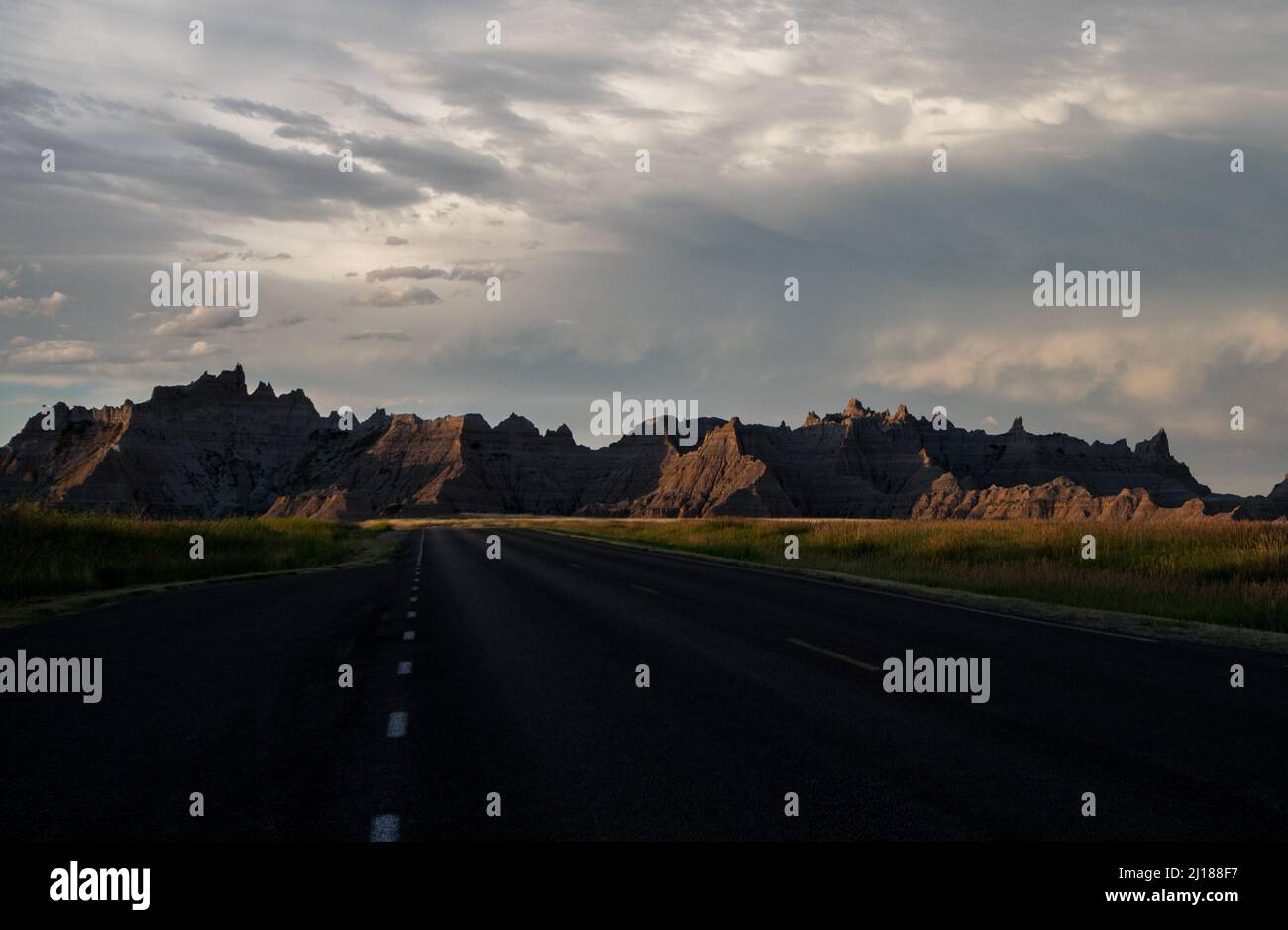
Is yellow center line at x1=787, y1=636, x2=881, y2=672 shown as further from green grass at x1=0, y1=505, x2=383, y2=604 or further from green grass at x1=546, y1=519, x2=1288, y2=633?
green grass at x1=0, y1=505, x2=383, y2=604

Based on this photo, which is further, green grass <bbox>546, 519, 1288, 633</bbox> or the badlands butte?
the badlands butte

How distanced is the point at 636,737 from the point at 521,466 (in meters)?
177

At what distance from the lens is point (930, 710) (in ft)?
29.8

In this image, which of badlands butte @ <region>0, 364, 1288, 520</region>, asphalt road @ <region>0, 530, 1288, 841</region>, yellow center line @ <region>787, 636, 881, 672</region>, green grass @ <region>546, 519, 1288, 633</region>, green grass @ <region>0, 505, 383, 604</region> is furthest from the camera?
badlands butte @ <region>0, 364, 1288, 520</region>

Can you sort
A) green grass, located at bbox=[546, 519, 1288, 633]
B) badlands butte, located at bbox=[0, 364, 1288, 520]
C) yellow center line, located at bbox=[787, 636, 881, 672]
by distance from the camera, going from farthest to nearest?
badlands butte, located at bbox=[0, 364, 1288, 520] < green grass, located at bbox=[546, 519, 1288, 633] < yellow center line, located at bbox=[787, 636, 881, 672]

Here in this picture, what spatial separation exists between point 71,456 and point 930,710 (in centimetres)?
18608

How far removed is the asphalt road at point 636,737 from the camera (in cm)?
598

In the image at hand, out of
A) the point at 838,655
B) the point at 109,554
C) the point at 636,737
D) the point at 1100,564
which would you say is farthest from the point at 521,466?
the point at 636,737

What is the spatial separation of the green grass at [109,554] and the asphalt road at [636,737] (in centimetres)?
793

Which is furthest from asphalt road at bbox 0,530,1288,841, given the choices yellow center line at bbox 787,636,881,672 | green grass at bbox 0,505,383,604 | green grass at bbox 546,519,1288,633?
green grass at bbox 0,505,383,604

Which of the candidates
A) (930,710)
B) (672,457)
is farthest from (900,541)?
(672,457)

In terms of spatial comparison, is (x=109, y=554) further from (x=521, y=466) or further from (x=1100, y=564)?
(x=521, y=466)

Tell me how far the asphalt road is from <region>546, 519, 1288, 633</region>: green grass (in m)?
5.05

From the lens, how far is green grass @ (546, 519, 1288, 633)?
18922mm
